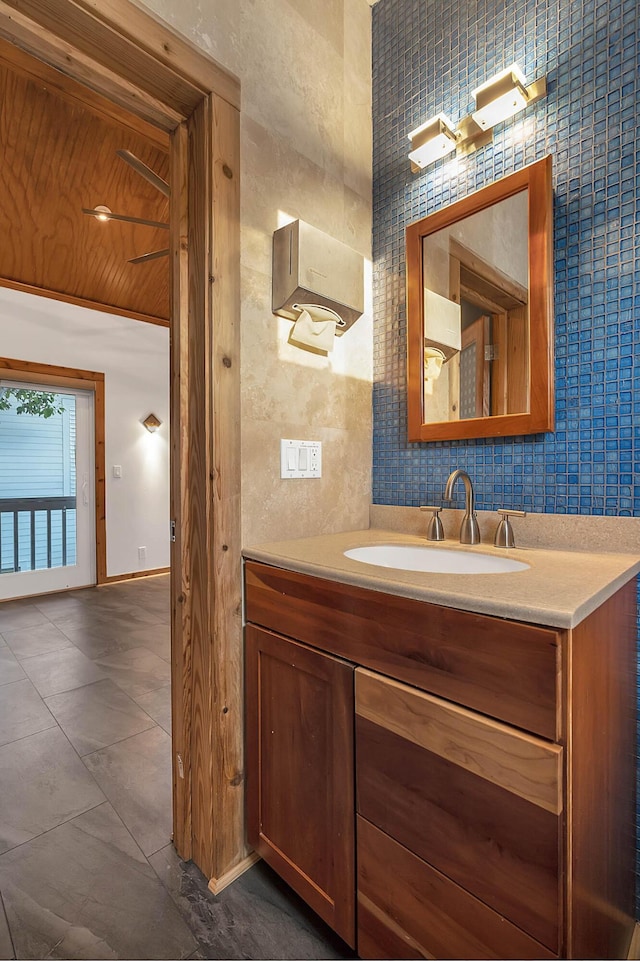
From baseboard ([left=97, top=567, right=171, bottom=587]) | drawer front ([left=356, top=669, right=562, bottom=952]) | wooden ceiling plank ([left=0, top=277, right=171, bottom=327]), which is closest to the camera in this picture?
drawer front ([left=356, top=669, right=562, bottom=952])

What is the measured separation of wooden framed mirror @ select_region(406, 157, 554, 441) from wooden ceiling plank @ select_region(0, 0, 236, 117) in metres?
0.81

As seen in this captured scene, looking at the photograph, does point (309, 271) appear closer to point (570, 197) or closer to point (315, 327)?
point (315, 327)

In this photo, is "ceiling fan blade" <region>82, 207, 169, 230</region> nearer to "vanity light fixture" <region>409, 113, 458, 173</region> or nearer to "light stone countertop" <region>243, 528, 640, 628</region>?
"vanity light fixture" <region>409, 113, 458, 173</region>

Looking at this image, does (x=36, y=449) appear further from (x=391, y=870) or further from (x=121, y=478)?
(x=391, y=870)

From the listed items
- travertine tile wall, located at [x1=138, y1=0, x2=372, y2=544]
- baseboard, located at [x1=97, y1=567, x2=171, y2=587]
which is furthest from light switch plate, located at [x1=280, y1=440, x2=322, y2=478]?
baseboard, located at [x1=97, y1=567, x2=171, y2=587]

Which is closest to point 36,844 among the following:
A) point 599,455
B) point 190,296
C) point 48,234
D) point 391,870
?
point 391,870

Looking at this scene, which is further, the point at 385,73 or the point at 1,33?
the point at 385,73

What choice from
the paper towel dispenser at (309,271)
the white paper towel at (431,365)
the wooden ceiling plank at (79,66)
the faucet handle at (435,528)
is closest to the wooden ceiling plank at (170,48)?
the wooden ceiling plank at (79,66)

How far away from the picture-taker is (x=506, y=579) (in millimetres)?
877

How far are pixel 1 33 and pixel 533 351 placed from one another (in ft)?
4.83

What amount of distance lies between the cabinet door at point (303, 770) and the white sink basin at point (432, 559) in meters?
0.32

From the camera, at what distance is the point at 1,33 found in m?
0.98

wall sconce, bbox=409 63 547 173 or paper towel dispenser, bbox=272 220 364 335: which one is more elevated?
wall sconce, bbox=409 63 547 173

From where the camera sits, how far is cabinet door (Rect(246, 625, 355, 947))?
99cm
